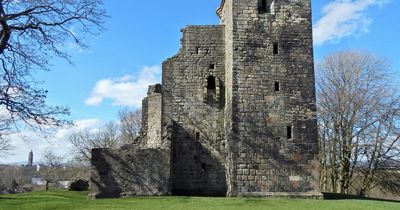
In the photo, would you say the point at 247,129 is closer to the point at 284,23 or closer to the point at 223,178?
the point at 223,178

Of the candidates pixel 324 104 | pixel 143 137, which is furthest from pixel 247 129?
pixel 324 104

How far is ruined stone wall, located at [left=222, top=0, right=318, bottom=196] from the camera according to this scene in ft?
68.4

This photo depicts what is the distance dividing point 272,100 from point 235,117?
2029mm

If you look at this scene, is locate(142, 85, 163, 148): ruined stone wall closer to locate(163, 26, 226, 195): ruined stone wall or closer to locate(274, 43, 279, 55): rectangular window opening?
locate(163, 26, 226, 195): ruined stone wall

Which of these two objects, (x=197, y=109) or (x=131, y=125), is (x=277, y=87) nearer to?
(x=197, y=109)

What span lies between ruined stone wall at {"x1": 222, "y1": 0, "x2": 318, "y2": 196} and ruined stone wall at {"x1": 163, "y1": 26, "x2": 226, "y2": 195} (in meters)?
1.52

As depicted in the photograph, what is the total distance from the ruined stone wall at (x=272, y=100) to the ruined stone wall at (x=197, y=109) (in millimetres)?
1517

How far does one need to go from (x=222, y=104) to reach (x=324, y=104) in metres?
11.9

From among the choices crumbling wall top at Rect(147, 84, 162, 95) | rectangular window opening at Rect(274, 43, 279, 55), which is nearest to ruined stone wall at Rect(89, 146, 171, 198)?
crumbling wall top at Rect(147, 84, 162, 95)

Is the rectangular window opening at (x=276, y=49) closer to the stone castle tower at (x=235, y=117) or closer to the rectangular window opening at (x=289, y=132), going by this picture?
the stone castle tower at (x=235, y=117)

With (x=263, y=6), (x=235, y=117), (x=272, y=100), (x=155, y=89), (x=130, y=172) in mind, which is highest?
(x=263, y=6)

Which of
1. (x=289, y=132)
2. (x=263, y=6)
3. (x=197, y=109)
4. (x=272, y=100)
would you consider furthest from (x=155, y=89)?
(x=289, y=132)

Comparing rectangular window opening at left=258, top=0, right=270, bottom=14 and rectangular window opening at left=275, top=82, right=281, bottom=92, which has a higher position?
rectangular window opening at left=258, top=0, right=270, bottom=14

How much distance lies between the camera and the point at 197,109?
2398 cm
